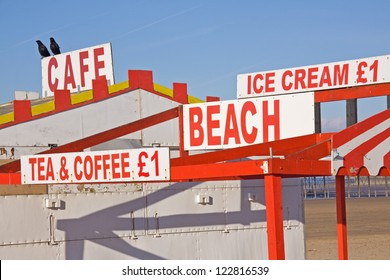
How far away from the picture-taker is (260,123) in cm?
1409

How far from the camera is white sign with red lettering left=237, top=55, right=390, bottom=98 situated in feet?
67.7

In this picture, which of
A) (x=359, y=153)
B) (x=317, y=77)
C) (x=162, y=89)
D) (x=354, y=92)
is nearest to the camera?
(x=359, y=153)

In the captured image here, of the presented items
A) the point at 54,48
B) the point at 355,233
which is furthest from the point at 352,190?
the point at 54,48

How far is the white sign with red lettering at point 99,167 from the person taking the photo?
11.0m

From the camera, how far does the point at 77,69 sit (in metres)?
23.5

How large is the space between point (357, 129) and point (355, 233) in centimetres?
3227

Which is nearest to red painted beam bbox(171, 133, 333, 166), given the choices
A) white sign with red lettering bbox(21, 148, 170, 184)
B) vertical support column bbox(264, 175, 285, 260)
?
white sign with red lettering bbox(21, 148, 170, 184)

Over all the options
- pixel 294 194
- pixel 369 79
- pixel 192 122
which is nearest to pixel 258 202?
pixel 294 194

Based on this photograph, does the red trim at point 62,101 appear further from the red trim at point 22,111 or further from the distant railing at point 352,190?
the distant railing at point 352,190

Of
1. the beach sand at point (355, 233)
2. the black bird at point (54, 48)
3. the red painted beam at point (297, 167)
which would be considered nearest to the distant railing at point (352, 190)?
the beach sand at point (355, 233)

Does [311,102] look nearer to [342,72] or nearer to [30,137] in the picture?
[30,137]

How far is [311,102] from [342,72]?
24.7ft

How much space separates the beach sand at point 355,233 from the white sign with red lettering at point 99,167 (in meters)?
19.5

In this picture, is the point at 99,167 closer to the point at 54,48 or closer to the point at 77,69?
the point at 77,69
